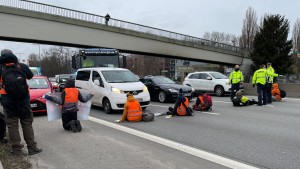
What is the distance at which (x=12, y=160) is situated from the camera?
18.6ft

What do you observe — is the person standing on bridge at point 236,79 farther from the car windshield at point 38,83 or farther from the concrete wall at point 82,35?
the concrete wall at point 82,35

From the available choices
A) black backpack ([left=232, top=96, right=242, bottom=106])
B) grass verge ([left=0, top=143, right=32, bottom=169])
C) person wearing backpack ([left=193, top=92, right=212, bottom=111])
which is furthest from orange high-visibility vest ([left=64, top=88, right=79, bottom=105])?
black backpack ([left=232, top=96, right=242, bottom=106])

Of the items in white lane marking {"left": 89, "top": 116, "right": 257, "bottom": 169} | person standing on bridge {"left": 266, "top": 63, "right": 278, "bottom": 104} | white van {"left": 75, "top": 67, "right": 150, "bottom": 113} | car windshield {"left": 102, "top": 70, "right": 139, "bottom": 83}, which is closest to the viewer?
white lane marking {"left": 89, "top": 116, "right": 257, "bottom": 169}

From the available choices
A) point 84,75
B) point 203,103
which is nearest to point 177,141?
point 203,103

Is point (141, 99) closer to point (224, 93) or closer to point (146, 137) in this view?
point (146, 137)

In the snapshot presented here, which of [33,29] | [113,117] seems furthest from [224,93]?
[33,29]

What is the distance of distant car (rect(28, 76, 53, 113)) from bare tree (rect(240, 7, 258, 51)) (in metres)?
53.8

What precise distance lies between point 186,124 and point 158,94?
21.3ft

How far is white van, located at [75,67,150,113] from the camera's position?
11.6 m

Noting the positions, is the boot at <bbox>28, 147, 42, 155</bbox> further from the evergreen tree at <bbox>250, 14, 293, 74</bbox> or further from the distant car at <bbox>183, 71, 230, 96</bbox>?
the evergreen tree at <bbox>250, 14, 293, 74</bbox>

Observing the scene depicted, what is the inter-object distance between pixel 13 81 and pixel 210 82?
630 inches

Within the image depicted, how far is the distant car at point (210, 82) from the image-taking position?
791 inches

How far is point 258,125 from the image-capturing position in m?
9.30

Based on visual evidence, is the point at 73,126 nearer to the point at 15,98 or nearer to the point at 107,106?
the point at 15,98
